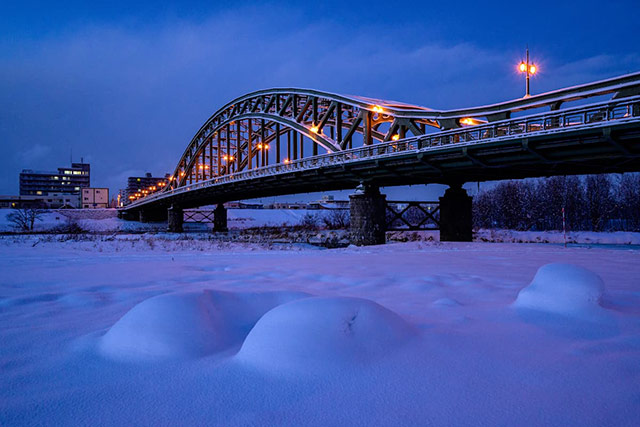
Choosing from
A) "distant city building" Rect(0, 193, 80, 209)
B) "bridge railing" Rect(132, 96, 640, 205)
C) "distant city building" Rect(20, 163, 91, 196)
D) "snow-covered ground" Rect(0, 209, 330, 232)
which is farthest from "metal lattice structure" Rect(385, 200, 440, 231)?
"distant city building" Rect(20, 163, 91, 196)

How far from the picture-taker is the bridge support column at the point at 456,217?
23500 millimetres

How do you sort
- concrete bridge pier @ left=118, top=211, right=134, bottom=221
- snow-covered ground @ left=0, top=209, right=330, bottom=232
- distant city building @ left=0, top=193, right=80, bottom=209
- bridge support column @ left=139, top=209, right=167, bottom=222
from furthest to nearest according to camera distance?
1. distant city building @ left=0, top=193, right=80, bottom=209
2. concrete bridge pier @ left=118, top=211, right=134, bottom=221
3. bridge support column @ left=139, top=209, right=167, bottom=222
4. snow-covered ground @ left=0, top=209, right=330, bottom=232

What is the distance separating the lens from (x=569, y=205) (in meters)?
49.2

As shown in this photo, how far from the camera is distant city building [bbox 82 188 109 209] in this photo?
12331cm

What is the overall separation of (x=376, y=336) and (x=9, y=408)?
2.36m

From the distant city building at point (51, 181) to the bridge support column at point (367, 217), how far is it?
154 meters

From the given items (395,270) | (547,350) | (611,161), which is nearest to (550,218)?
(611,161)

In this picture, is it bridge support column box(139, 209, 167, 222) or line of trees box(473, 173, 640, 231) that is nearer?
line of trees box(473, 173, 640, 231)

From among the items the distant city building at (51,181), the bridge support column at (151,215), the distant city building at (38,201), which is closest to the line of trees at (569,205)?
the bridge support column at (151,215)

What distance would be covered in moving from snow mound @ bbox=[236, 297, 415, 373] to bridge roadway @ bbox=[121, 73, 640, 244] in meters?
14.8

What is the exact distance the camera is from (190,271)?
810 centimetres

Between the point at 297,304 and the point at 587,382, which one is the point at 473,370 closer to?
the point at 587,382

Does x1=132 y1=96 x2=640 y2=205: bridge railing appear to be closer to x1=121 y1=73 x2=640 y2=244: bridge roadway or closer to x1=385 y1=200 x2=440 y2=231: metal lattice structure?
x1=121 y1=73 x2=640 y2=244: bridge roadway

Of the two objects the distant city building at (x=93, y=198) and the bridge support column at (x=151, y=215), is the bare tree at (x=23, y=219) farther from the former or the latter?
the distant city building at (x=93, y=198)
